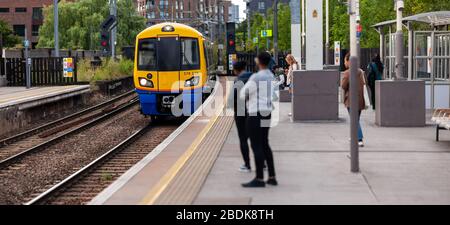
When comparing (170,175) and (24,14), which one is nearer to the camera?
(170,175)

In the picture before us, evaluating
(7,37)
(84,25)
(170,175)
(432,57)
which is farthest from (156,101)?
(7,37)

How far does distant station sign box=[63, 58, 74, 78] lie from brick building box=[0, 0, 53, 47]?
73.4 metres

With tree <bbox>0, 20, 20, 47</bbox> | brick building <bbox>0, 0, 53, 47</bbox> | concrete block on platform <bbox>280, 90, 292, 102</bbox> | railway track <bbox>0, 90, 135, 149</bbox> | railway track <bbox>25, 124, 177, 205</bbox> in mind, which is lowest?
railway track <bbox>25, 124, 177, 205</bbox>

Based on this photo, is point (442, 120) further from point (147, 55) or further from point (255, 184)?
point (147, 55)

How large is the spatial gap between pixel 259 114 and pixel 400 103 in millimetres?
7672

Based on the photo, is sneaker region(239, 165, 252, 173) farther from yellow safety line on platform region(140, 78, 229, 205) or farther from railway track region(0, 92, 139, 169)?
railway track region(0, 92, 139, 169)

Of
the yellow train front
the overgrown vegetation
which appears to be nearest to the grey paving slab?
the yellow train front

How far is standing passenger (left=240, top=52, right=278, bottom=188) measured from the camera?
32.8 feet

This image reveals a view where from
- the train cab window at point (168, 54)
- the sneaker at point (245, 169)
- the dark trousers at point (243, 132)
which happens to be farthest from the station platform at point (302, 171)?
the train cab window at point (168, 54)

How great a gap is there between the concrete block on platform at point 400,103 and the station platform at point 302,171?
1.29 feet

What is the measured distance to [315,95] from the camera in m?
18.4

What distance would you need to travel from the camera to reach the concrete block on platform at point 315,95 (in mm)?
18203

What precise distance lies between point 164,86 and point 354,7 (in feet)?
37.0

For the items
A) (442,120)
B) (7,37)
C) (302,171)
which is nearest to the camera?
(302,171)
